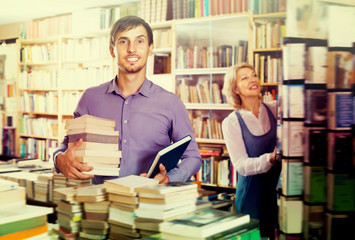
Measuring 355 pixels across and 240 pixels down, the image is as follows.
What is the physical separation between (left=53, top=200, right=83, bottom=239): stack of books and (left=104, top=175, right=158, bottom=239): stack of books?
0.15 meters

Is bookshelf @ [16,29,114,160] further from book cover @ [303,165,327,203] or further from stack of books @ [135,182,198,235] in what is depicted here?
book cover @ [303,165,327,203]

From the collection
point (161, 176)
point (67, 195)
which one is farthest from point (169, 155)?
point (67, 195)

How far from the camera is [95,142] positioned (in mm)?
1447

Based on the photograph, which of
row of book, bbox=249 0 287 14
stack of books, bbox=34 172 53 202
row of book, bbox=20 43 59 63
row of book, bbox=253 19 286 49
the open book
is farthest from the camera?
row of book, bbox=20 43 59 63

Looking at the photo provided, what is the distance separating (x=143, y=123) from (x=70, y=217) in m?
0.71

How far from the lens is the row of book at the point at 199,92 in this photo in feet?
13.2

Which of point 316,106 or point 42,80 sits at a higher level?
point 42,80

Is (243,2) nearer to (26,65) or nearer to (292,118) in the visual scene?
(292,118)

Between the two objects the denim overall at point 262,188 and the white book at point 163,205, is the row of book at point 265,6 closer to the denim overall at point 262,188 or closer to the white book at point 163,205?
the denim overall at point 262,188

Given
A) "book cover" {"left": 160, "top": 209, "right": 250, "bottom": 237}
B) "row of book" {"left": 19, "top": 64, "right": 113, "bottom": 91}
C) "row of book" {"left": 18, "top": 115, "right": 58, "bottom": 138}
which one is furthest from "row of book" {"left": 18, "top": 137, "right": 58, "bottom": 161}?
"book cover" {"left": 160, "top": 209, "right": 250, "bottom": 237}

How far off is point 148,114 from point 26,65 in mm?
3986

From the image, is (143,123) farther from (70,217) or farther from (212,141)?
(212,141)

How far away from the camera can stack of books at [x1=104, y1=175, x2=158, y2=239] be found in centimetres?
113

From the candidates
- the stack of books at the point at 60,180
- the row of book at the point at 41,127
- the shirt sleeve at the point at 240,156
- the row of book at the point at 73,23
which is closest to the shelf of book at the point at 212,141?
the stack of books at the point at 60,180
